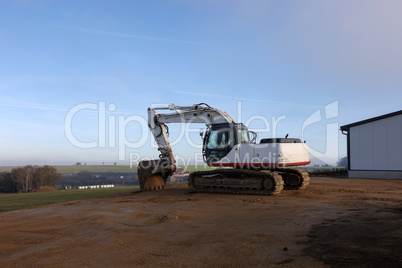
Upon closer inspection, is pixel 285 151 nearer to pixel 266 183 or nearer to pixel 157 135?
pixel 266 183

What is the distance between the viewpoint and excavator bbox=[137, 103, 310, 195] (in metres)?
12.6

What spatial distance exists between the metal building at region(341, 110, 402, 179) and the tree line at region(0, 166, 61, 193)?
43.1 metres

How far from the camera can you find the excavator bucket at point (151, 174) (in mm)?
15422

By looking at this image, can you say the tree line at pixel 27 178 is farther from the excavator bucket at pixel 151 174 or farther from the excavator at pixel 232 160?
the excavator at pixel 232 160

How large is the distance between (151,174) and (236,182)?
487 cm

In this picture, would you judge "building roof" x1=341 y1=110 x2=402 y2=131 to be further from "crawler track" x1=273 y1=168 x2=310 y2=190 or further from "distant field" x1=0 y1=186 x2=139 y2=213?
"distant field" x1=0 y1=186 x2=139 y2=213

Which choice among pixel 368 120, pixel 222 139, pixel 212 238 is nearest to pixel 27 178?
pixel 222 139

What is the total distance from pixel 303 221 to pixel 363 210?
2395 mm

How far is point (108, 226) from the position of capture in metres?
6.99

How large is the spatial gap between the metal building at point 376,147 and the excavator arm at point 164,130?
52.9ft

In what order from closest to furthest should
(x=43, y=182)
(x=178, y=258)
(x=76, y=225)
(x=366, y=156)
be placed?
(x=178, y=258)
(x=76, y=225)
(x=366, y=156)
(x=43, y=182)

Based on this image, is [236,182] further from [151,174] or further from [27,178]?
[27,178]

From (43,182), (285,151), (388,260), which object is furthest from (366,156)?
(43,182)

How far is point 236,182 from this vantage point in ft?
42.9
